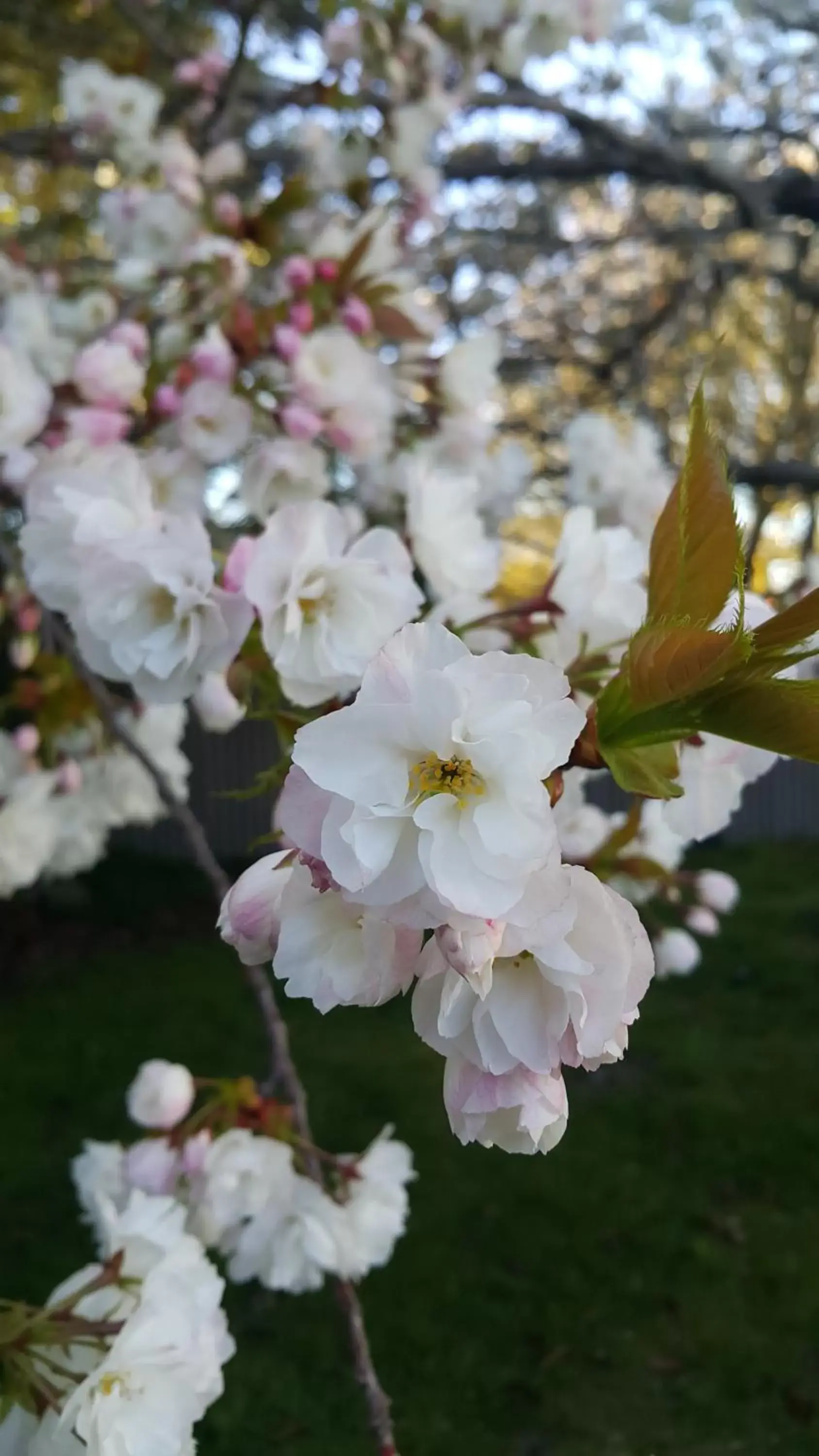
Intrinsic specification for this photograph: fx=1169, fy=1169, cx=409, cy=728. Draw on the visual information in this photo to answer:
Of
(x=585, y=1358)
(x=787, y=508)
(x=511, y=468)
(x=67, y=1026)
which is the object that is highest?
(x=511, y=468)

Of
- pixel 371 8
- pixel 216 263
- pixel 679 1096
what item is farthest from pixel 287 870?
pixel 679 1096

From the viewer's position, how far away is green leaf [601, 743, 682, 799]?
A: 578 mm

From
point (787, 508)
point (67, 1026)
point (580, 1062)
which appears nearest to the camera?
point (580, 1062)

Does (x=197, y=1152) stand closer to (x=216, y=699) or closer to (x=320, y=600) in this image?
(x=216, y=699)

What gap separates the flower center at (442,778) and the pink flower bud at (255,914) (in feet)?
0.33

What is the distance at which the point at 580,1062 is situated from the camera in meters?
0.56

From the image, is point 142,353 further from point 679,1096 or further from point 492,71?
point 679,1096

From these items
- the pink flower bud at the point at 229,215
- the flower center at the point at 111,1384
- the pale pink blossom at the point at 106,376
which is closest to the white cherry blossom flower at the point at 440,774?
the flower center at the point at 111,1384

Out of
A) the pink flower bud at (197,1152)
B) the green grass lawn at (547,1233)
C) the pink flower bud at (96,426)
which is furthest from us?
the green grass lawn at (547,1233)

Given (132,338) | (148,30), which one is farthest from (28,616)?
(148,30)

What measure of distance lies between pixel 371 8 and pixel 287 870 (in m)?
2.17

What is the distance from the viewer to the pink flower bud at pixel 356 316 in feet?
5.15

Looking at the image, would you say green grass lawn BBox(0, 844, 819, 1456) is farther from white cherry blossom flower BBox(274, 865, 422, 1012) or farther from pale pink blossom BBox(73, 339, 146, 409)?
white cherry blossom flower BBox(274, 865, 422, 1012)

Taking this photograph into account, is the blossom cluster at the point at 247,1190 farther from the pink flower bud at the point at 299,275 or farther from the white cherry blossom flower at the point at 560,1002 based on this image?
the pink flower bud at the point at 299,275
